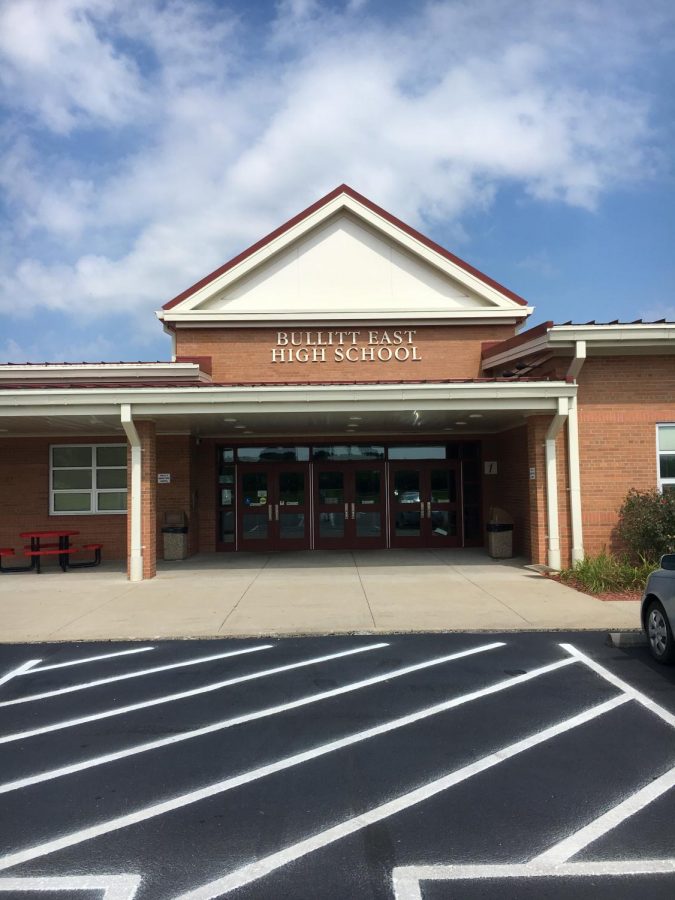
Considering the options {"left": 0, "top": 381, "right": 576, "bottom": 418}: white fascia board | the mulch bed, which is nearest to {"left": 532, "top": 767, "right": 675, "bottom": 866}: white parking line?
the mulch bed

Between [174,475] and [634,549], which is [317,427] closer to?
[174,475]

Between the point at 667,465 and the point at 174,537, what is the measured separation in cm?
1064

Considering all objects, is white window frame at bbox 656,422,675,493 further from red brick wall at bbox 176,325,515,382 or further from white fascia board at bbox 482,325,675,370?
red brick wall at bbox 176,325,515,382

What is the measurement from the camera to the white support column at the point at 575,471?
1260 cm

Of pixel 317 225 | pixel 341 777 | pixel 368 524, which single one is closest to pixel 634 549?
pixel 368 524

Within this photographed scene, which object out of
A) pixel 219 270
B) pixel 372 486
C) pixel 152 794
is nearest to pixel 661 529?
pixel 372 486

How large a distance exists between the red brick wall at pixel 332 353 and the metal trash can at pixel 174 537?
3823 millimetres

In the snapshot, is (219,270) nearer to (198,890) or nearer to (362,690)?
(362,690)

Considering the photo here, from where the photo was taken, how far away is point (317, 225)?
17.9m

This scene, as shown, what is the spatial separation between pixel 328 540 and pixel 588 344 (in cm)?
802

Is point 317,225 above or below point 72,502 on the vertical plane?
above

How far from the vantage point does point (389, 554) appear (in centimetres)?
1605

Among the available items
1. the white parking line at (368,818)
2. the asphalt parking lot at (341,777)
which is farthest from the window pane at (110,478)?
the white parking line at (368,818)

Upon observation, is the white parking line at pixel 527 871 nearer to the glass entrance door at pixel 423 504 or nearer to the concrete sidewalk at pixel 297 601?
the concrete sidewalk at pixel 297 601
